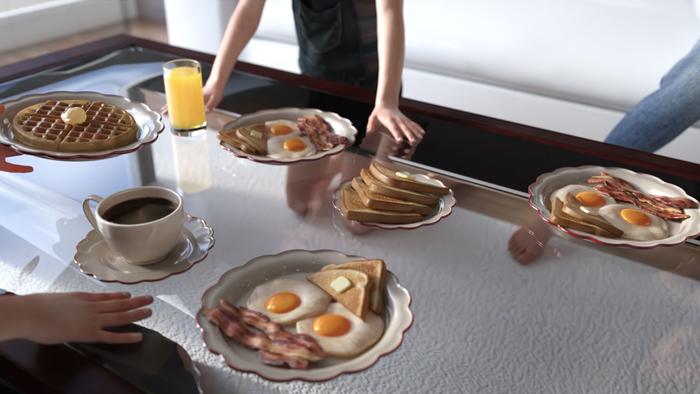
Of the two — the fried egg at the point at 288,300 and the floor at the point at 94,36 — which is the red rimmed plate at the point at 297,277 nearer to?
the fried egg at the point at 288,300

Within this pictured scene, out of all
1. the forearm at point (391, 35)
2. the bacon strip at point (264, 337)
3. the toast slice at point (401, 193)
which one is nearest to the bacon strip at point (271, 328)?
the bacon strip at point (264, 337)

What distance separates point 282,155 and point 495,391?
67cm

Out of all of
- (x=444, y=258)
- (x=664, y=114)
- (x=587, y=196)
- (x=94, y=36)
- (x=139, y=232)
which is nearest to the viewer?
(x=139, y=232)

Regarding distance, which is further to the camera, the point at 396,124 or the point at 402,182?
the point at 396,124

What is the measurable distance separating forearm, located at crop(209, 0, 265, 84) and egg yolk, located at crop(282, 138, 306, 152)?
1.26 ft

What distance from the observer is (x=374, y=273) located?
0.92m

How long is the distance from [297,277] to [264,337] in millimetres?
139

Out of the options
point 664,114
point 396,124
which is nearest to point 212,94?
point 396,124

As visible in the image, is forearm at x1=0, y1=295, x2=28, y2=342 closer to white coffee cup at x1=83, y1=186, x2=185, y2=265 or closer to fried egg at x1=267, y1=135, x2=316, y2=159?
white coffee cup at x1=83, y1=186, x2=185, y2=265

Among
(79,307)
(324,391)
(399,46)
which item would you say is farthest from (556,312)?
(399,46)

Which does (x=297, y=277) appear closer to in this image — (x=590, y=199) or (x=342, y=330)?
(x=342, y=330)

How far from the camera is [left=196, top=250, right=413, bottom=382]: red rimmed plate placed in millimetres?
781

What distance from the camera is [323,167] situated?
1295mm

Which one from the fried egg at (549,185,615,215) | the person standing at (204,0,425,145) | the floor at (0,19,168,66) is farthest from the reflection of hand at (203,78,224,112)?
the floor at (0,19,168,66)
